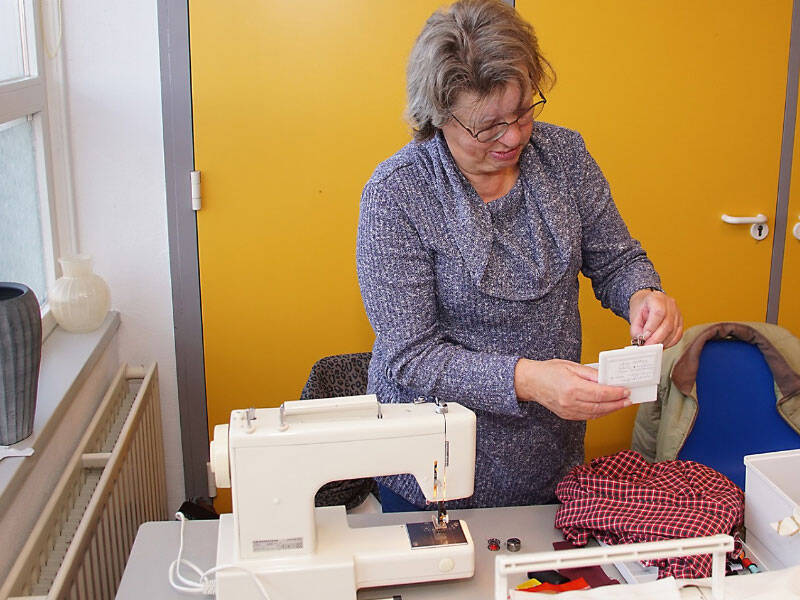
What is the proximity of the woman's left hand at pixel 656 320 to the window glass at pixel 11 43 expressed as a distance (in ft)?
5.36

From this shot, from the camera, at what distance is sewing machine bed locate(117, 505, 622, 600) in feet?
4.49

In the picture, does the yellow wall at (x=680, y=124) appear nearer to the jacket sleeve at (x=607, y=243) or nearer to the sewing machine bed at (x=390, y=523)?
the jacket sleeve at (x=607, y=243)

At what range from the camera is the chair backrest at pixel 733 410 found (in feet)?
7.65

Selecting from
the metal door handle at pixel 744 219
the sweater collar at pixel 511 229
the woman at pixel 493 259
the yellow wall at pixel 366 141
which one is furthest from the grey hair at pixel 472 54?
the metal door handle at pixel 744 219

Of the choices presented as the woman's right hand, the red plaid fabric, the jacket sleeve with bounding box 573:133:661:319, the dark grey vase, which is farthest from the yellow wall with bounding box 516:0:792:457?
the dark grey vase

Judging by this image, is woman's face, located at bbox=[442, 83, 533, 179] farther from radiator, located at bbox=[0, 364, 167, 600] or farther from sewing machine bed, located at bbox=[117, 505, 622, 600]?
radiator, located at bbox=[0, 364, 167, 600]

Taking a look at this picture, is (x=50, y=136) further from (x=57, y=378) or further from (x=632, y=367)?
(x=632, y=367)

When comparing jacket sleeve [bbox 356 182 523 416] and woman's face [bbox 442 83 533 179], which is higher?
woman's face [bbox 442 83 533 179]

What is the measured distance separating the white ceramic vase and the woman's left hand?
1.41 meters

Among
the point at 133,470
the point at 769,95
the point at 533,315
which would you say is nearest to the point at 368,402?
the point at 533,315

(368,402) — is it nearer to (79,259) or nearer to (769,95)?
(79,259)

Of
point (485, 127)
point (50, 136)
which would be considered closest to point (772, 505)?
point (485, 127)

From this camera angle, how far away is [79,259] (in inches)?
91.5

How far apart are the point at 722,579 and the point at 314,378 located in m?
1.18
